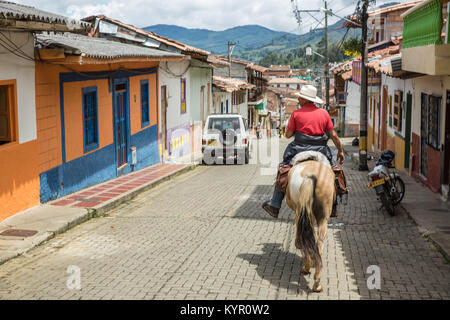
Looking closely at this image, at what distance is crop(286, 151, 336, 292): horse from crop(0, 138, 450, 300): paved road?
1.07 feet

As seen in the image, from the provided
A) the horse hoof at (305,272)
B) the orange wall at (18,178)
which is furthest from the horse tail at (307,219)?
the orange wall at (18,178)

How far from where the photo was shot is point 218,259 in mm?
7074

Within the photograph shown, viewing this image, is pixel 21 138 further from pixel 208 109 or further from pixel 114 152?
pixel 208 109

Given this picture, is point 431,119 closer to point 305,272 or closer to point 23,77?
point 305,272

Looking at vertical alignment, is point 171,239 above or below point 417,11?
below

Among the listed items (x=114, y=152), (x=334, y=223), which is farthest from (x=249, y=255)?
(x=114, y=152)

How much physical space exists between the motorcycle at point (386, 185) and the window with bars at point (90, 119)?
20.2 feet

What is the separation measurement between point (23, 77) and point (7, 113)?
691mm

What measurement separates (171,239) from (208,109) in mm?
21391

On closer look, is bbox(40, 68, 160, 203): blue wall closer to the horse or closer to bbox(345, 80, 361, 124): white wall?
the horse

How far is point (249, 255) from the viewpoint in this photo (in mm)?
7281

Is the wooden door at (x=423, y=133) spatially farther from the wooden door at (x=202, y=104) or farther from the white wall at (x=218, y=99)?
the white wall at (x=218, y=99)

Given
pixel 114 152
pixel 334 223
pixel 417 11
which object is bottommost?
pixel 334 223

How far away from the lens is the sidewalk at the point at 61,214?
779 cm
